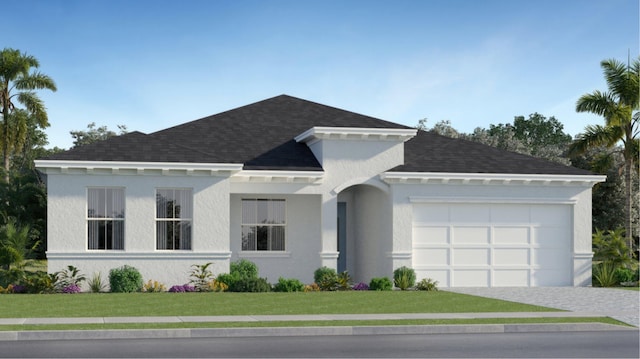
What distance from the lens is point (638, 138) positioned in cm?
3822

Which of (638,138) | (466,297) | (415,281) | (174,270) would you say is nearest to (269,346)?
(466,297)

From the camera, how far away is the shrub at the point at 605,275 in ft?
101

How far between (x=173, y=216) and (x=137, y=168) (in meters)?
1.78

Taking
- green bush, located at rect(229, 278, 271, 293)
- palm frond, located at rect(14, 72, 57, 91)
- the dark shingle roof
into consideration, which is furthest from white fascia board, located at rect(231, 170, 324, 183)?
palm frond, located at rect(14, 72, 57, 91)

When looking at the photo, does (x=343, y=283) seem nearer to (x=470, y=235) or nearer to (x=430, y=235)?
(x=430, y=235)

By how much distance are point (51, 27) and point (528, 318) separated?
20.9m

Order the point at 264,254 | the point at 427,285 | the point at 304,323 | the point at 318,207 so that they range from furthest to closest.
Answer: the point at 318,207 → the point at 264,254 → the point at 427,285 → the point at 304,323

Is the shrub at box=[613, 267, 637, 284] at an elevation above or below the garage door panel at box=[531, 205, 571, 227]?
below

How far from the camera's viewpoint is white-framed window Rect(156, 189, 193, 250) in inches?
1075

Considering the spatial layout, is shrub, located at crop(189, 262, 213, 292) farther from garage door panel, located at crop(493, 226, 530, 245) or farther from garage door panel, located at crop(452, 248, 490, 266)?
garage door panel, located at crop(493, 226, 530, 245)

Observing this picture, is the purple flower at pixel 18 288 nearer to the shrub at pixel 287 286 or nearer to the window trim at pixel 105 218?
the window trim at pixel 105 218

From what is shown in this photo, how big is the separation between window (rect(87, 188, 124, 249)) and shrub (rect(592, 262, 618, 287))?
15561 mm

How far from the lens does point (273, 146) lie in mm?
31234

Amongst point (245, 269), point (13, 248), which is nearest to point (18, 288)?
point (13, 248)
